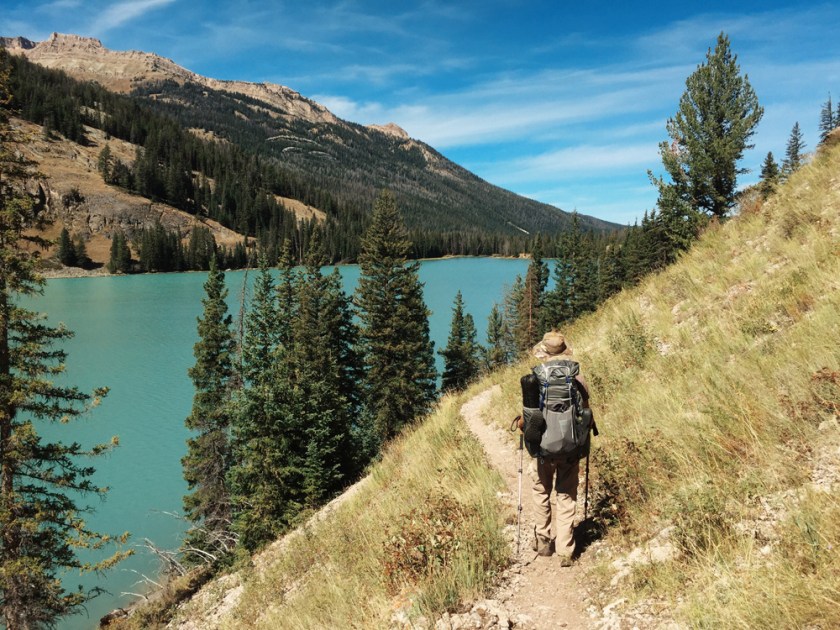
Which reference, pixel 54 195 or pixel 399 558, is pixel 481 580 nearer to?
pixel 399 558

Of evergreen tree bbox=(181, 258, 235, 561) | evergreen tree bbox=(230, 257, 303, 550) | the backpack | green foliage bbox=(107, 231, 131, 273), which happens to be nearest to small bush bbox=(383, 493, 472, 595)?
the backpack

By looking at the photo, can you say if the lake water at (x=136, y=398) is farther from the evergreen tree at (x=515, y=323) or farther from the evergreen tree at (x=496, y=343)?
the evergreen tree at (x=515, y=323)

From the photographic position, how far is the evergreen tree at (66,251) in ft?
379

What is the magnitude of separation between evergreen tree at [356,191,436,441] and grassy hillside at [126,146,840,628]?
19.6m

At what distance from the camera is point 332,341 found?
108 feet

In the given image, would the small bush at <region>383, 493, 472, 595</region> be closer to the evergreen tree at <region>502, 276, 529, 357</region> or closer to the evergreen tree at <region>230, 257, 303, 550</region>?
the evergreen tree at <region>230, 257, 303, 550</region>

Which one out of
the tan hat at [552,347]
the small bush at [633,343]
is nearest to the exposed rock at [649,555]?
the tan hat at [552,347]

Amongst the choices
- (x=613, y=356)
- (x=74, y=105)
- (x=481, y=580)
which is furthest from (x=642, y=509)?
(x=74, y=105)

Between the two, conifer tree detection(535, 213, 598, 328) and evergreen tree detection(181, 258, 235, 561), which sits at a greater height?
conifer tree detection(535, 213, 598, 328)

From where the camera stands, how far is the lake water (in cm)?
2444

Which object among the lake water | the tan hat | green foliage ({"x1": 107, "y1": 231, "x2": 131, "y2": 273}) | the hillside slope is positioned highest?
the hillside slope

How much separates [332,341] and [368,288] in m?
4.74

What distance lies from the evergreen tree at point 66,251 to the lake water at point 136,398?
2958 centimetres

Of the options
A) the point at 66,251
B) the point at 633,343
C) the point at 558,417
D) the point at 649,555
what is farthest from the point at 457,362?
the point at 66,251
